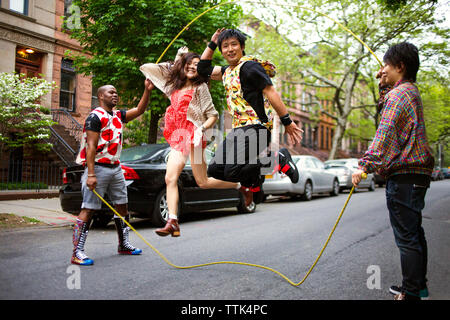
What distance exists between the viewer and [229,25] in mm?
9969

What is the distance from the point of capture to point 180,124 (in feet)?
12.7

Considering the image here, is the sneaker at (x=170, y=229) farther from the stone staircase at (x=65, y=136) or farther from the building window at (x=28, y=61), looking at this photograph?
the building window at (x=28, y=61)

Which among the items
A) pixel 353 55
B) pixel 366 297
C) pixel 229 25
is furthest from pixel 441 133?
pixel 366 297

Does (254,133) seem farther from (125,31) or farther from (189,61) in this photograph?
(125,31)

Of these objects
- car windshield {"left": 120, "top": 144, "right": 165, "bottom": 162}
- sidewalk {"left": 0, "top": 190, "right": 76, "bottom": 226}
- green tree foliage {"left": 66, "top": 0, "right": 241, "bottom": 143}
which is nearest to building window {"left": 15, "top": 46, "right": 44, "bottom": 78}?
sidewalk {"left": 0, "top": 190, "right": 76, "bottom": 226}

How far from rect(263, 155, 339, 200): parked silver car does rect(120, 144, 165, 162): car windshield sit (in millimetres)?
5886

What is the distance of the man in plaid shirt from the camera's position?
3.10 metres

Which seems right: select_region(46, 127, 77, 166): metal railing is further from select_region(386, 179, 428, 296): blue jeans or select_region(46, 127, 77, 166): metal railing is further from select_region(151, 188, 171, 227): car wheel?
select_region(386, 179, 428, 296): blue jeans

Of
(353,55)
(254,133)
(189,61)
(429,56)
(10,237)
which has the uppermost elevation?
(353,55)

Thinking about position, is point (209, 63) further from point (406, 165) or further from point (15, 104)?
point (15, 104)

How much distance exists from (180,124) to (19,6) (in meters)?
15.8

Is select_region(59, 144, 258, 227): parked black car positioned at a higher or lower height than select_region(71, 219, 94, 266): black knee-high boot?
higher

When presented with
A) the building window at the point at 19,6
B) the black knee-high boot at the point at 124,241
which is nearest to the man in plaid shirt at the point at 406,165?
the black knee-high boot at the point at 124,241
